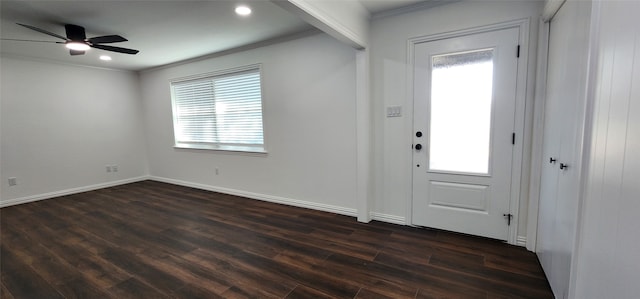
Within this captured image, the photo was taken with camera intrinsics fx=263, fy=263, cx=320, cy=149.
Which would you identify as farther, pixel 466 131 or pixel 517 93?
pixel 466 131

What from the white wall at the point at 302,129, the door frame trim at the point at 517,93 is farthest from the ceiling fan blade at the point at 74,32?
the door frame trim at the point at 517,93

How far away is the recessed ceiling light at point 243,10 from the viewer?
2.69 metres

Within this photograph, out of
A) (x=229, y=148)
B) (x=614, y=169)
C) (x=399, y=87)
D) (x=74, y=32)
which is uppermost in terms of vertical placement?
(x=74, y=32)

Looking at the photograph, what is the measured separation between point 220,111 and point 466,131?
12.8 feet

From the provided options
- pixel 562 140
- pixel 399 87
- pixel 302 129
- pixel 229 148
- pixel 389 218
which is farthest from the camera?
pixel 229 148

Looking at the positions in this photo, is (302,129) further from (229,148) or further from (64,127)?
(64,127)

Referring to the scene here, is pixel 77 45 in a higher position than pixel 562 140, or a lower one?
higher

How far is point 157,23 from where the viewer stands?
3.08 m

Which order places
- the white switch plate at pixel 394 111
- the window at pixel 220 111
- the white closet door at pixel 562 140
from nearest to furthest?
the white closet door at pixel 562 140, the white switch plate at pixel 394 111, the window at pixel 220 111

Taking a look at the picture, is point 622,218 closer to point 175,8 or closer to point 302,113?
point 302,113

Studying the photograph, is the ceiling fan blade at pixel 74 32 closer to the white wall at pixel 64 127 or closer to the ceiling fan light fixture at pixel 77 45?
the ceiling fan light fixture at pixel 77 45

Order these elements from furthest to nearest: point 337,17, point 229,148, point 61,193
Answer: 1. point 61,193
2. point 229,148
3. point 337,17

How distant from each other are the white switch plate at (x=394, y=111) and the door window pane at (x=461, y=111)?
342mm

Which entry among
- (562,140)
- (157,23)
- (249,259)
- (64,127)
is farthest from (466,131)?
(64,127)
